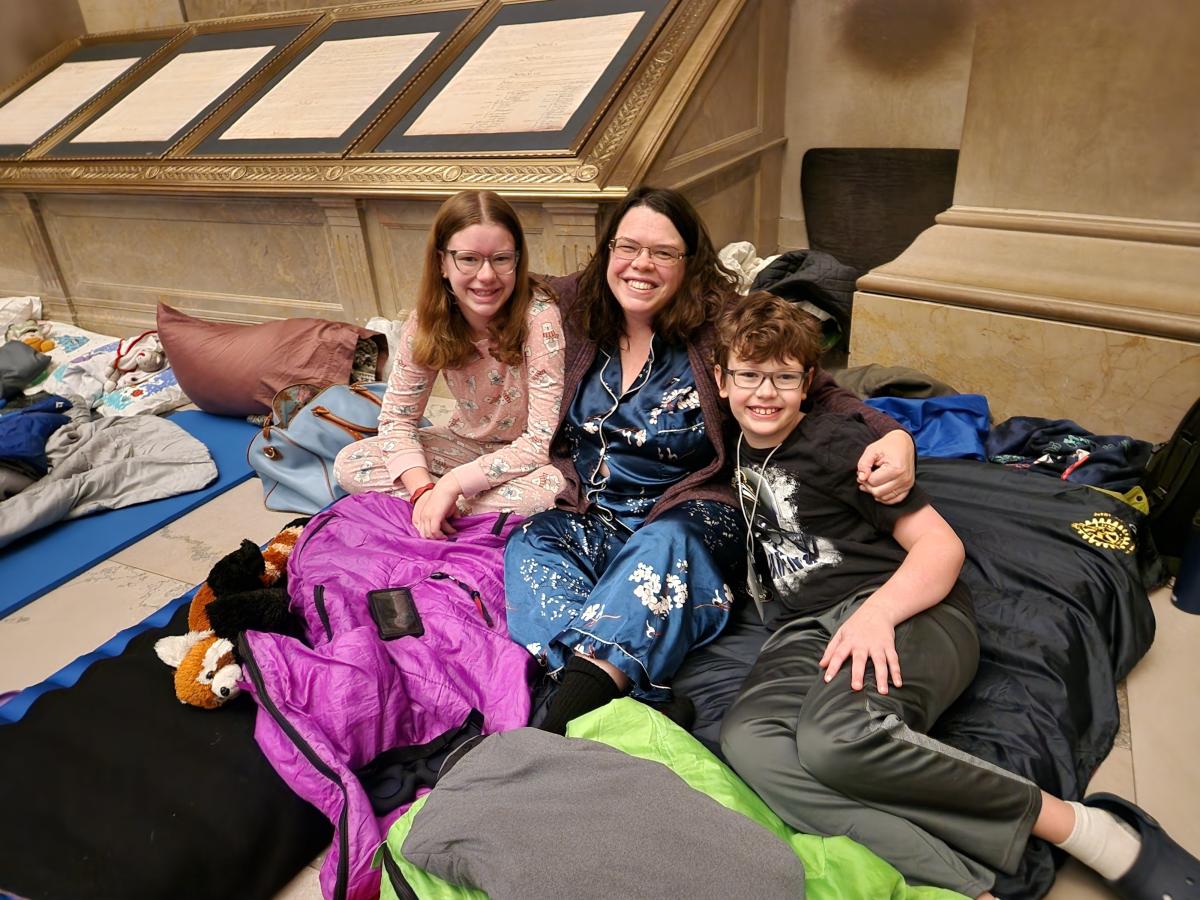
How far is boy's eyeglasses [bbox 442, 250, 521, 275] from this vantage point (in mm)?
1958

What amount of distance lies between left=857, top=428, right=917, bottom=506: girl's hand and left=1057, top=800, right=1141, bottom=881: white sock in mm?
606

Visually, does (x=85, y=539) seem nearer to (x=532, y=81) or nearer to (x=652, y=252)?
(x=652, y=252)

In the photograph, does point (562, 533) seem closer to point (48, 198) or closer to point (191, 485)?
point (191, 485)

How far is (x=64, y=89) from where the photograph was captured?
194 inches

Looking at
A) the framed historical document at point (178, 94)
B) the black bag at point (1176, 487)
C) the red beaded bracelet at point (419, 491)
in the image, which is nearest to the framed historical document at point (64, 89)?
the framed historical document at point (178, 94)

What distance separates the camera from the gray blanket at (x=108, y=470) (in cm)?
270

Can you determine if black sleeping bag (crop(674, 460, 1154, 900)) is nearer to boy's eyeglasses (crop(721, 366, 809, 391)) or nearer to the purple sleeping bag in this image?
the purple sleeping bag

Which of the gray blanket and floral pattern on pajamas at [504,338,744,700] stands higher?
floral pattern on pajamas at [504,338,744,700]

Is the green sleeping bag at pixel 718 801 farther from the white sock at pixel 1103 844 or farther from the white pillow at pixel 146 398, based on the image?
the white pillow at pixel 146 398

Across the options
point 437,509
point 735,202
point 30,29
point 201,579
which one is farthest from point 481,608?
point 30,29

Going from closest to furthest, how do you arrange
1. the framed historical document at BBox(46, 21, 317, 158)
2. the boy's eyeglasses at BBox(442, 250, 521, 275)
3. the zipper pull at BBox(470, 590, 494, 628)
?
Result: the zipper pull at BBox(470, 590, 494, 628)
the boy's eyeglasses at BBox(442, 250, 521, 275)
the framed historical document at BBox(46, 21, 317, 158)

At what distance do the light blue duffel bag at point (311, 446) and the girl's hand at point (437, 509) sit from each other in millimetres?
714

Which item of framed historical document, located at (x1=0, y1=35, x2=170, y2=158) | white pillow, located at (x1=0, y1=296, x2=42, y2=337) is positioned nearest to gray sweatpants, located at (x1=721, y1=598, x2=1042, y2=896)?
white pillow, located at (x1=0, y1=296, x2=42, y2=337)

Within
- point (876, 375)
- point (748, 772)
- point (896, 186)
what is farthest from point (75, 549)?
point (896, 186)
